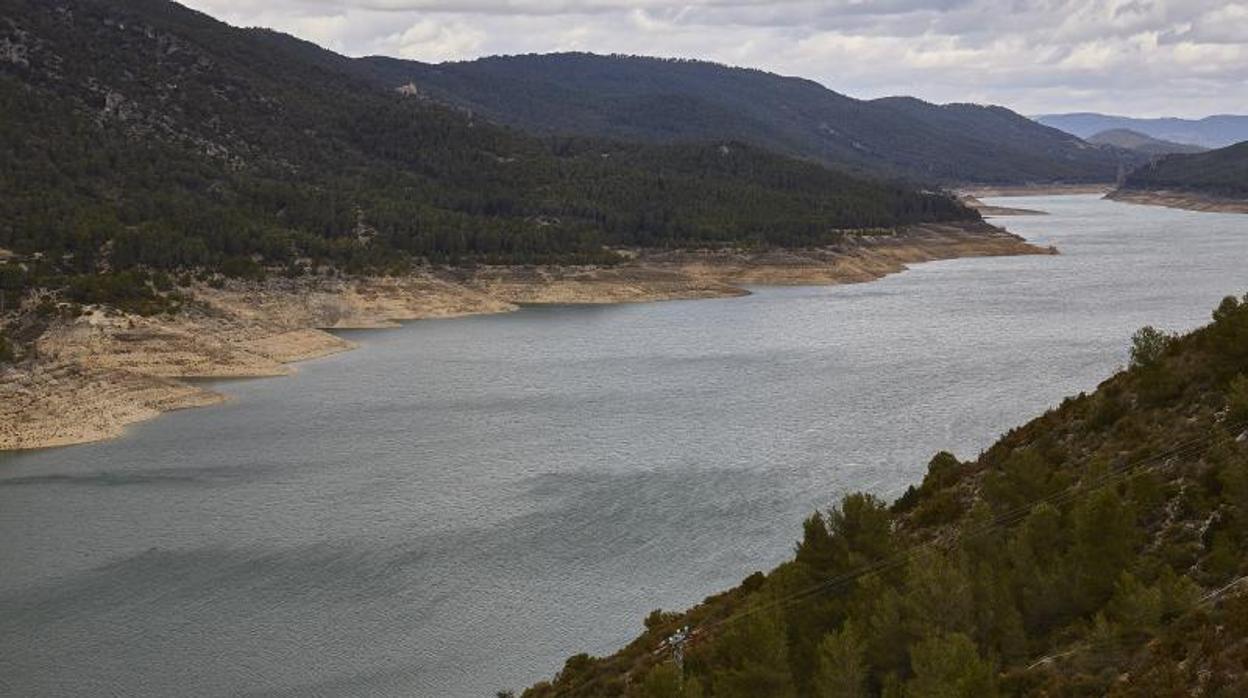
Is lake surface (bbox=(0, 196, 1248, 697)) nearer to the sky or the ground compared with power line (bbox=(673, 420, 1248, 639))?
nearer to the ground

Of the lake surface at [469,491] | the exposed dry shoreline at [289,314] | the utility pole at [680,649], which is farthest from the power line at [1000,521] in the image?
the exposed dry shoreline at [289,314]

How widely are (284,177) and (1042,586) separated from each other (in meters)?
129

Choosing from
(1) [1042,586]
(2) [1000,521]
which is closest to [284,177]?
(2) [1000,521]

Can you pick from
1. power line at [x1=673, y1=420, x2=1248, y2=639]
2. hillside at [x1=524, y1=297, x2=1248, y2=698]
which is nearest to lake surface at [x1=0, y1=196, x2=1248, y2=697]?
hillside at [x1=524, y1=297, x2=1248, y2=698]

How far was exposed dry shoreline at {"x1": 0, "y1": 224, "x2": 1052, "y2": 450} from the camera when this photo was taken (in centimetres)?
6650

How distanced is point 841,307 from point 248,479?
6732 centimetres

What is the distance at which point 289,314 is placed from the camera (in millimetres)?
96812

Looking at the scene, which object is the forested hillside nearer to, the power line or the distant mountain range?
the distant mountain range

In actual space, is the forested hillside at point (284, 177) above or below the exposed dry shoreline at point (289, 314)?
above

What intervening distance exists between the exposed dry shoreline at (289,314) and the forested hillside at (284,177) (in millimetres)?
3869

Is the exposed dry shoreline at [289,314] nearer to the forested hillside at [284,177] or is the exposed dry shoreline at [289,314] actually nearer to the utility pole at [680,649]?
the forested hillside at [284,177]

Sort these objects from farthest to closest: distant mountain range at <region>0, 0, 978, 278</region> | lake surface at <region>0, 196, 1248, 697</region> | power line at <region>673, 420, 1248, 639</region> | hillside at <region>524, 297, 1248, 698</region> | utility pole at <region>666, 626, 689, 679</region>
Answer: distant mountain range at <region>0, 0, 978, 278</region> → lake surface at <region>0, 196, 1248, 697</region> → power line at <region>673, 420, 1248, 639</region> → utility pole at <region>666, 626, 689, 679</region> → hillside at <region>524, 297, 1248, 698</region>

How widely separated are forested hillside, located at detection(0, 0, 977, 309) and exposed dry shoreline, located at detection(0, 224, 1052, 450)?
387cm

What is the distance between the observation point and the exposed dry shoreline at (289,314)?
66.5m
